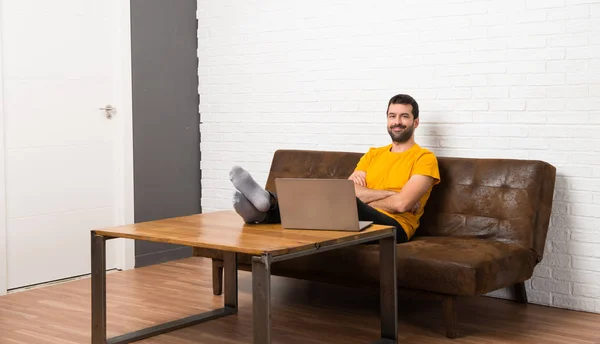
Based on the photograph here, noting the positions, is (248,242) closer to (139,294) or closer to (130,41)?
(139,294)

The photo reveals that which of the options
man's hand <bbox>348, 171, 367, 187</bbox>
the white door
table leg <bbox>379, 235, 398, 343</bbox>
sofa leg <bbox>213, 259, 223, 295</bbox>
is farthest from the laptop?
the white door

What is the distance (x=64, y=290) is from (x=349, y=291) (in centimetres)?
166

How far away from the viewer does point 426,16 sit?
15.8 feet

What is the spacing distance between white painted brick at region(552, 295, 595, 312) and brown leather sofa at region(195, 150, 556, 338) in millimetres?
176

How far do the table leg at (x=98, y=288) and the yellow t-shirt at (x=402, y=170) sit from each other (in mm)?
1419

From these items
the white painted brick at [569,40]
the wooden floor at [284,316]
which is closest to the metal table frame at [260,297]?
the wooden floor at [284,316]

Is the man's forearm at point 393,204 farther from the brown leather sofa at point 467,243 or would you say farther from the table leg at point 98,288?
the table leg at point 98,288

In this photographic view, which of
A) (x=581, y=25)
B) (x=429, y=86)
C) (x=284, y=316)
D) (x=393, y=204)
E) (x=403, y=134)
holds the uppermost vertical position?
(x=581, y=25)

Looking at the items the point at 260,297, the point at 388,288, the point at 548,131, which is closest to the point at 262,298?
the point at 260,297

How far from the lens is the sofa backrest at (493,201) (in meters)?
4.20

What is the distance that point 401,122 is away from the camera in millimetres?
4426

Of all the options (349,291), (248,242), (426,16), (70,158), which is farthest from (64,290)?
(426,16)

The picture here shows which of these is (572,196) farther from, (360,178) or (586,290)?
(360,178)

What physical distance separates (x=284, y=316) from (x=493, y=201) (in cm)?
122
